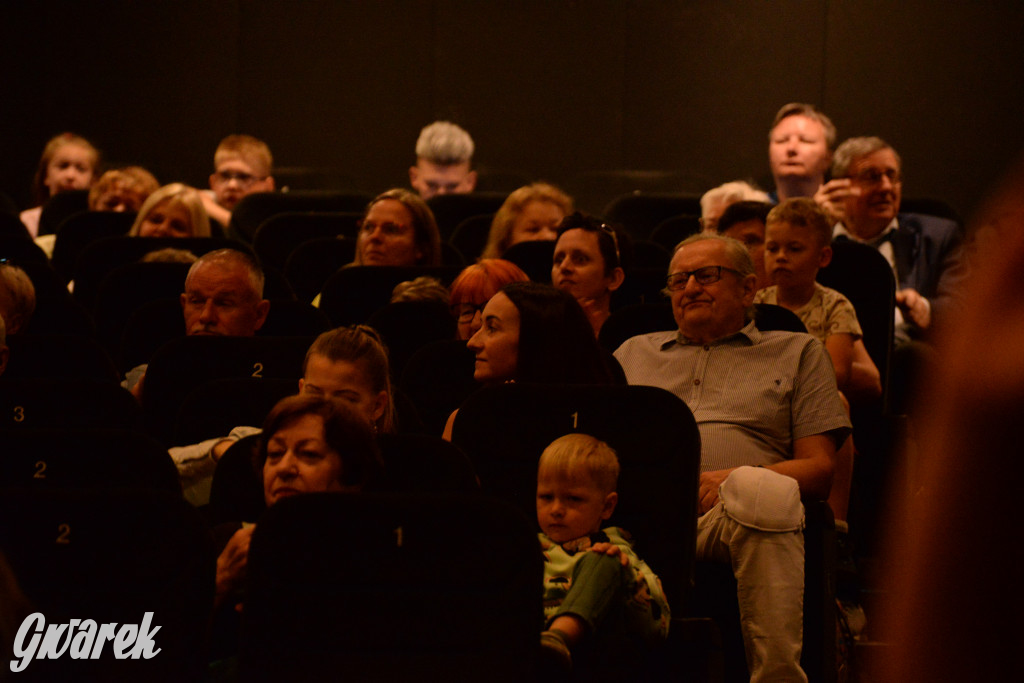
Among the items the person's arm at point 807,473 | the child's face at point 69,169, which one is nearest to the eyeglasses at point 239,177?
the child's face at point 69,169

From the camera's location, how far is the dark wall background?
8.63m

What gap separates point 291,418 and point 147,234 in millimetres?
2679

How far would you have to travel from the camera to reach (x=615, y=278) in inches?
152

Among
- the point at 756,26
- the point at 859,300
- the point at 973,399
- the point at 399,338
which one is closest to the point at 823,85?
the point at 756,26

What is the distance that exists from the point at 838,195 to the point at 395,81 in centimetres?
465

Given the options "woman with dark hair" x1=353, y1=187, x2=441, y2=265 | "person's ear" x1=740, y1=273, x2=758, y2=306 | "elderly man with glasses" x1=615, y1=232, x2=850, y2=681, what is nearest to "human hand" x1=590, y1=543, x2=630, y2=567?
"elderly man with glasses" x1=615, y1=232, x2=850, y2=681

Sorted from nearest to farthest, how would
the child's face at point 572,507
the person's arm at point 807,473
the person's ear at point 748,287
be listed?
the child's face at point 572,507
the person's arm at point 807,473
the person's ear at point 748,287

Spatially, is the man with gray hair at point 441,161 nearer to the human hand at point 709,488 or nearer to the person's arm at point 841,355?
the person's arm at point 841,355

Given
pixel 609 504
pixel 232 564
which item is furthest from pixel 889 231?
pixel 232 564

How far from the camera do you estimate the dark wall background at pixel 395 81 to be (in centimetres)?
863

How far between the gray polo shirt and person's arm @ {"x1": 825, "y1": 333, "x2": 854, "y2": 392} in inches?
17.7

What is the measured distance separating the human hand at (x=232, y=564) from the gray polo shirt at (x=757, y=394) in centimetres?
115

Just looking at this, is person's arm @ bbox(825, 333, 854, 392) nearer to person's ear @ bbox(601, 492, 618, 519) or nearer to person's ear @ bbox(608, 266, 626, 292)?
person's ear @ bbox(608, 266, 626, 292)

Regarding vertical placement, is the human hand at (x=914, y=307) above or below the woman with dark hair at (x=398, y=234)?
below
